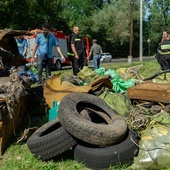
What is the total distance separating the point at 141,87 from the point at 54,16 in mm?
37193

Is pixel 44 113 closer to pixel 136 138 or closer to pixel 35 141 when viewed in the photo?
pixel 35 141

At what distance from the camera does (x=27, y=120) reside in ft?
20.6

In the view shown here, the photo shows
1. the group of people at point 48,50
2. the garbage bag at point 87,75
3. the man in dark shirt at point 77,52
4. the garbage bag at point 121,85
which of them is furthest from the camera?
the man in dark shirt at point 77,52

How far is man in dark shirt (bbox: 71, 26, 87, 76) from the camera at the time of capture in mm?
10109

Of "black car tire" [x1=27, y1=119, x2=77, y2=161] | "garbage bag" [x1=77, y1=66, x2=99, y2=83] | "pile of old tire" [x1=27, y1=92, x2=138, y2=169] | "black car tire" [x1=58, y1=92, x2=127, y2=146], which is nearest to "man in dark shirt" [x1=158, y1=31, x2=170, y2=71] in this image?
"garbage bag" [x1=77, y1=66, x2=99, y2=83]

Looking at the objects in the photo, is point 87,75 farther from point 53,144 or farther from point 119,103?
point 53,144

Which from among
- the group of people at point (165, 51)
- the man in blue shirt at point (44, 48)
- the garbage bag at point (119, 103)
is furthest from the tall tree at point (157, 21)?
the garbage bag at point (119, 103)

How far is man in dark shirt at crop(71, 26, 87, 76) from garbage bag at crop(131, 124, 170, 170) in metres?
6.10

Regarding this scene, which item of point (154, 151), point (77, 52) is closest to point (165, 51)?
point (77, 52)

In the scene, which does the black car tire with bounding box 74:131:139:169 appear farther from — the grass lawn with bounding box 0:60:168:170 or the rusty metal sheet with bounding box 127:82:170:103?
the rusty metal sheet with bounding box 127:82:170:103

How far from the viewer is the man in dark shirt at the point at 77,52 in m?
10.1

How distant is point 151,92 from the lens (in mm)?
5418

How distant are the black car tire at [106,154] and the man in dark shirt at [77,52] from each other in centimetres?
608

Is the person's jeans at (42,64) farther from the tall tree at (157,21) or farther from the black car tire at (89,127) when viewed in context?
the tall tree at (157,21)
